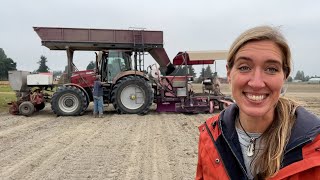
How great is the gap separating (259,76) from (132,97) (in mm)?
12951

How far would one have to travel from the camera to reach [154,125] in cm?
1159

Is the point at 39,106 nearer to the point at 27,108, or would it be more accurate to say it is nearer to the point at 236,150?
the point at 27,108

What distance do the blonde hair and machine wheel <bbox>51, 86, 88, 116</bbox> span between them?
12.9 metres

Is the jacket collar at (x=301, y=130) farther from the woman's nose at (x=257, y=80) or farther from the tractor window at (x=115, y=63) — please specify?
the tractor window at (x=115, y=63)

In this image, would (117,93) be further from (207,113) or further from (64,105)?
(207,113)

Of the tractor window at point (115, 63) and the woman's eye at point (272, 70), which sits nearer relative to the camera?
the woman's eye at point (272, 70)

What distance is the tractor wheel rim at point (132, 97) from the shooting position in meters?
14.6

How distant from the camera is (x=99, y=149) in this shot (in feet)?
25.9

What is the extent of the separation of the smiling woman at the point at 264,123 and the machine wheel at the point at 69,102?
12785 millimetres

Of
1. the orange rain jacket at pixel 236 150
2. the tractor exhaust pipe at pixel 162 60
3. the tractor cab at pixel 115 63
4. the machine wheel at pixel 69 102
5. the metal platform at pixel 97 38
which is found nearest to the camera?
the orange rain jacket at pixel 236 150

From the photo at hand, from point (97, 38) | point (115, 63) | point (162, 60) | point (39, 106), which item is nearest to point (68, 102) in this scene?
point (39, 106)

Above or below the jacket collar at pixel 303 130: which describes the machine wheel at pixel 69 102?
below

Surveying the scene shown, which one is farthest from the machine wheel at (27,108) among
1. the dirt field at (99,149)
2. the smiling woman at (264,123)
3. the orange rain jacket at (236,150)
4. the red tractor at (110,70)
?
the smiling woman at (264,123)

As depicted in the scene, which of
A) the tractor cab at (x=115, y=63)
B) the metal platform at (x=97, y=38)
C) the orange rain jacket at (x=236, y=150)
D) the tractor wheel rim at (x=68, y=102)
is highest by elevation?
the metal platform at (x=97, y=38)
